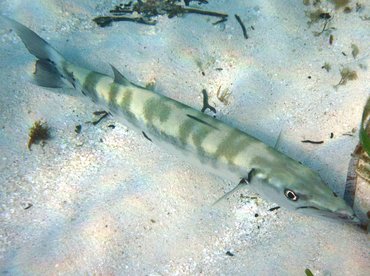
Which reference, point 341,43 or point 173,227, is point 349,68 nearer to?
point 341,43

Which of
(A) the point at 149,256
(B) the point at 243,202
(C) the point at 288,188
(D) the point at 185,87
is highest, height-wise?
(C) the point at 288,188

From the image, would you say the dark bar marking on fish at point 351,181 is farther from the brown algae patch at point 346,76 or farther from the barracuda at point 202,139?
the brown algae patch at point 346,76

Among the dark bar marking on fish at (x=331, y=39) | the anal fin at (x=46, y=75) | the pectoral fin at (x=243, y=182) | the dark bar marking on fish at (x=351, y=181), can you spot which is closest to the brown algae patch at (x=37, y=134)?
the anal fin at (x=46, y=75)

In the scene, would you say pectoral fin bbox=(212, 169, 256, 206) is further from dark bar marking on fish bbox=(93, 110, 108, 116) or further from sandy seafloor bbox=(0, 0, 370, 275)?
dark bar marking on fish bbox=(93, 110, 108, 116)

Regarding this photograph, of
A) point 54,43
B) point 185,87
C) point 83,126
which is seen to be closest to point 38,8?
point 54,43

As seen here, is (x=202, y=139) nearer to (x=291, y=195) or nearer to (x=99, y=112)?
(x=291, y=195)

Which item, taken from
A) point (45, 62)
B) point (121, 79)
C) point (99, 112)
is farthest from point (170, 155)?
point (45, 62)
